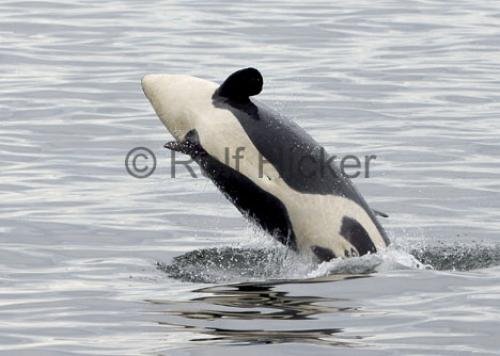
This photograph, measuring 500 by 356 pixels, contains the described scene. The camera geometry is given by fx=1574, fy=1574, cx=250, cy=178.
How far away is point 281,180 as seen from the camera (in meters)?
15.1

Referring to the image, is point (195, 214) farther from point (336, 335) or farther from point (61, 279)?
point (336, 335)

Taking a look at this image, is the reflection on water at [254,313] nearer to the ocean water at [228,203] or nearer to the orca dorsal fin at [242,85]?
the ocean water at [228,203]

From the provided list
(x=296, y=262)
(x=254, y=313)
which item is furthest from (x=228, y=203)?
(x=254, y=313)

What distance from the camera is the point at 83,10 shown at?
3516cm

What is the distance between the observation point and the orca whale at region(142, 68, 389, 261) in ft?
49.6

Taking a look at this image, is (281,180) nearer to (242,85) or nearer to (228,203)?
(242,85)

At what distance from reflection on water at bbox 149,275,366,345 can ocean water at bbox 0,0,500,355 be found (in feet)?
0.09

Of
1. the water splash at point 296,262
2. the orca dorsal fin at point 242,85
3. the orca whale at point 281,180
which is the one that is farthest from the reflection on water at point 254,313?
the orca dorsal fin at point 242,85

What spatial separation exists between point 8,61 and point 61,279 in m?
14.6

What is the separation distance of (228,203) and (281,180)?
3.77 metres

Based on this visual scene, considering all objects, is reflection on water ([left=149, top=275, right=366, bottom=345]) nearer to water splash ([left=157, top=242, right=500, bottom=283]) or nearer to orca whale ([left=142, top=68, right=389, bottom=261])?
water splash ([left=157, top=242, right=500, bottom=283])

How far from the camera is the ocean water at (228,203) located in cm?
1301

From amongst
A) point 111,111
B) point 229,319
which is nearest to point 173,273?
point 229,319

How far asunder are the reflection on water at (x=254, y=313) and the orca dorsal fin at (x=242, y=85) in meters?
1.91
